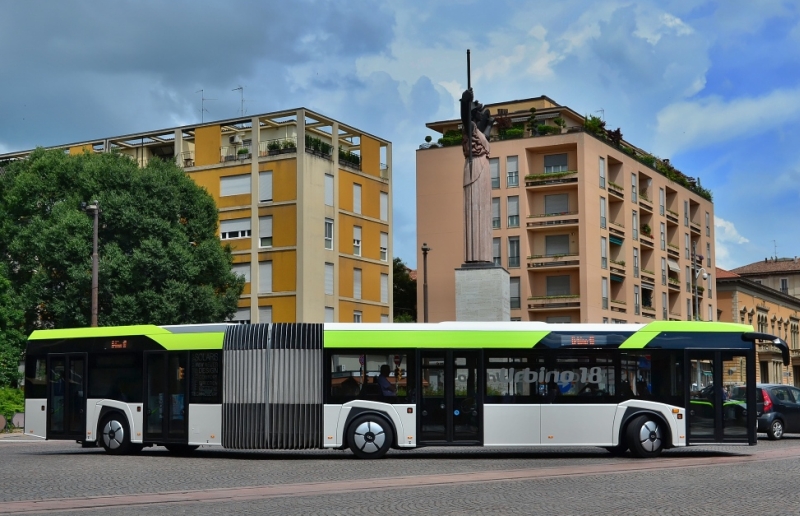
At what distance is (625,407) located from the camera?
71.6ft

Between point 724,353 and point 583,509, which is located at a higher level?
point 724,353

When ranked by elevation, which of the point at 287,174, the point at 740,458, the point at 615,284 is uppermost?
the point at 287,174

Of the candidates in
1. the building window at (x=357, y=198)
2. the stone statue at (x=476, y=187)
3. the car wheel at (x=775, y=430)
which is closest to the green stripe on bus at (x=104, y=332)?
the car wheel at (x=775, y=430)

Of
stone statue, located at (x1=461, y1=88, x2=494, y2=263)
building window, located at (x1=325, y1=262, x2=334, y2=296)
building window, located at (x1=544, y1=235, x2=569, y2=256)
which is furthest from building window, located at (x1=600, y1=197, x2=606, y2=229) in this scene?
stone statue, located at (x1=461, y1=88, x2=494, y2=263)

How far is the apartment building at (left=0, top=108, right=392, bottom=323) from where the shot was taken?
59500mm

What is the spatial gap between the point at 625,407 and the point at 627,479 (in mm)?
5106

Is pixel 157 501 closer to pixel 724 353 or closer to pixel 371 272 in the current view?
pixel 724 353

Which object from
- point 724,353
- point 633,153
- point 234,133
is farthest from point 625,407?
point 633,153

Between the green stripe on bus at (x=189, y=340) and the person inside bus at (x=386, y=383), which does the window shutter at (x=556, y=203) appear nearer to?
the person inside bus at (x=386, y=383)

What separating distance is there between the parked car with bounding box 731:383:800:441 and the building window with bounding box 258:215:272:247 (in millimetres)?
34813

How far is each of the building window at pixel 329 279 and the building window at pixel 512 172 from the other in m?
12.5

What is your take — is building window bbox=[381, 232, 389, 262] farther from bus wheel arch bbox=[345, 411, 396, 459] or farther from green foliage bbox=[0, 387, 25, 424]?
bus wheel arch bbox=[345, 411, 396, 459]

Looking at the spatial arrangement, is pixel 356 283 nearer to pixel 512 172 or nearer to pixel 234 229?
pixel 234 229

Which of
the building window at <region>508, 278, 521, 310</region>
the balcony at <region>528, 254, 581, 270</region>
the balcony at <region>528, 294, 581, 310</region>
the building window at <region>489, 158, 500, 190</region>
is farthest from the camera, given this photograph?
the building window at <region>489, 158, 500, 190</region>
